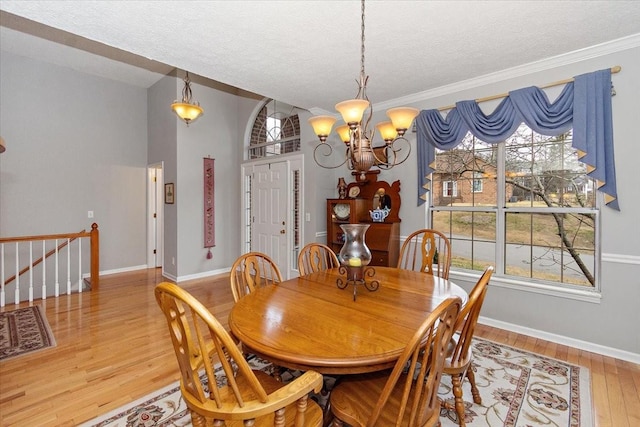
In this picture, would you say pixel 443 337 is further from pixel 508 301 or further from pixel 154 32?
pixel 154 32

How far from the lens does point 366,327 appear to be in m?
Answer: 1.45

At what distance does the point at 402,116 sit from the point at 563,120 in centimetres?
189

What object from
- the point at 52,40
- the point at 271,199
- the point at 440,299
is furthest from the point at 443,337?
the point at 52,40

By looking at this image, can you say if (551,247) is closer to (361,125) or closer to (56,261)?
(361,125)

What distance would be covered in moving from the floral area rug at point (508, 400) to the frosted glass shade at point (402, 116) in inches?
73.3

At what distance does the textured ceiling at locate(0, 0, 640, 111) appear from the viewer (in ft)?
6.88

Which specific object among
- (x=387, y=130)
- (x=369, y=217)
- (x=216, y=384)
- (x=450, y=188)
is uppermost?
(x=387, y=130)

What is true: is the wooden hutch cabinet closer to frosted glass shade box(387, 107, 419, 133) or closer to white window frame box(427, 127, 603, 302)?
white window frame box(427, 127, 603, 302)

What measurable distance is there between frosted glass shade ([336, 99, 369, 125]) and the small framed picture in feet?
13.6

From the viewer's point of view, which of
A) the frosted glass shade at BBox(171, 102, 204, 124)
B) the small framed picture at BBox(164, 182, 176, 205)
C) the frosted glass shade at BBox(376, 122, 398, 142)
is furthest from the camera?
the small framed picture at BBox(164, 182, 176, 205)

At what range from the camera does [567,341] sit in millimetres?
2828

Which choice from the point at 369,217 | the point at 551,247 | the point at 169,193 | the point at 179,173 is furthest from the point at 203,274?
the point at 551,247

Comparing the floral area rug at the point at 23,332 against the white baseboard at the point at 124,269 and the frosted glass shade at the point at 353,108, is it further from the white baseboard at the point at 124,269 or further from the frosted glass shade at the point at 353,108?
the frosted glass shade at the point at 353,108

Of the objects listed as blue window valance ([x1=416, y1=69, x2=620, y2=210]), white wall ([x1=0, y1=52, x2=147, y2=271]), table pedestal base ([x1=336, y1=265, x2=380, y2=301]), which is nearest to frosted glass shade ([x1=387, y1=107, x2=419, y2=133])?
table pedestal base ([x1=336, y1=265, x2=380, y2=301])
